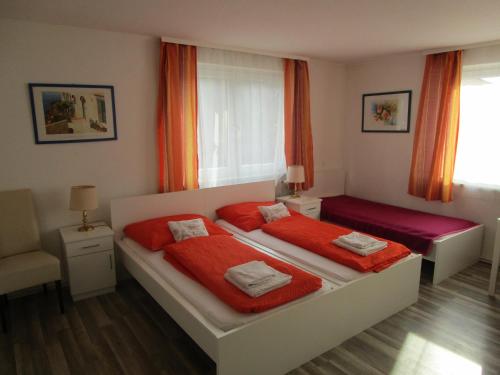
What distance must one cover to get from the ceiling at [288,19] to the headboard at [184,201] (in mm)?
1590

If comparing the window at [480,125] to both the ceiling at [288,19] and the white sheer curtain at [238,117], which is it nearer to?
the ceiling at [288,19]

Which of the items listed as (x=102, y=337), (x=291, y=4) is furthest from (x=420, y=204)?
(x=102, y=337)

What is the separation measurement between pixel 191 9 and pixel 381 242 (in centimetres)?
241

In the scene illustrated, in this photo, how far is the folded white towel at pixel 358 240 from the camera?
2.90 metres

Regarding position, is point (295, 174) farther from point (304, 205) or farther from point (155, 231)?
point (155, 231)

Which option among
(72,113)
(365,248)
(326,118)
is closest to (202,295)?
(365,248)

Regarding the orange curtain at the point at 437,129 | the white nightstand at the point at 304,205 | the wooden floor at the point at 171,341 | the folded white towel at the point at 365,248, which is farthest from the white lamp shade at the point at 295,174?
the wooden floor at the point at 171,341

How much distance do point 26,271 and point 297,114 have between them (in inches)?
136

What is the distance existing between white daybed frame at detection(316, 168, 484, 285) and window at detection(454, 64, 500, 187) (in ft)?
1.94

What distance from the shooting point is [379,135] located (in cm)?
488

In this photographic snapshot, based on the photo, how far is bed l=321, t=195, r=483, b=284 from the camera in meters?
3.42

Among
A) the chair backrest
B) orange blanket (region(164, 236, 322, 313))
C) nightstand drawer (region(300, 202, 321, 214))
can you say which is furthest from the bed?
the chair backrest

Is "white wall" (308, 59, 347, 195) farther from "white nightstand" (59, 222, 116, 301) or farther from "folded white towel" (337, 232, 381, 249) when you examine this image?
"white nightstand" (59, 222, 116, 301)

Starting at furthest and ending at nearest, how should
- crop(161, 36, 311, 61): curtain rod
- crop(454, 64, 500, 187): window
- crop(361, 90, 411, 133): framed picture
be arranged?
1. crop(361, 90, 411, 133): framed picture
2. crop(454, 64, 500, 187): window
3. crop(161, 36, 311, 61): curtain rod
